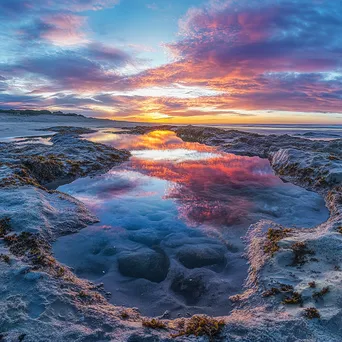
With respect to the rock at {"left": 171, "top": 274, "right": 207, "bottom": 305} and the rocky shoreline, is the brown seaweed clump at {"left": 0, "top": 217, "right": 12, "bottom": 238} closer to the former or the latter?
the rocky shoreline

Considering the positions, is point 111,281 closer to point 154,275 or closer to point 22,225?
point 154,275

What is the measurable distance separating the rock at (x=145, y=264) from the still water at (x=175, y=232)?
0.02 metres

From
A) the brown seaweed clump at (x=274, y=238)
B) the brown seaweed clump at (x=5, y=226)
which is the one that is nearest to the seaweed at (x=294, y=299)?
the brown seaweed clump at (x=274, y=238)

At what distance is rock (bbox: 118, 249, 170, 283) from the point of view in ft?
15.0

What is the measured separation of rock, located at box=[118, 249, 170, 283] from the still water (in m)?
0.02

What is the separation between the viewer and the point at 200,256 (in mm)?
5102

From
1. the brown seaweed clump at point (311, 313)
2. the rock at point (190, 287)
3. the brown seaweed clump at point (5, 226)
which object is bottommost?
the rock at point (190, 287)

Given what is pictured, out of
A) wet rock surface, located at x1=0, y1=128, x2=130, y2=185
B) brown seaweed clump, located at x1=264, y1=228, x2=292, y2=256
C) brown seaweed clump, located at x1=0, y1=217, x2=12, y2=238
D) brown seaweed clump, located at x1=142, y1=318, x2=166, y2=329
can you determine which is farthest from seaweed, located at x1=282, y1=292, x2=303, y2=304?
wet rock surface, located at x1=0, y1=128, x2=130, y2=185

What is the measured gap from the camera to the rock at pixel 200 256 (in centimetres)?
492

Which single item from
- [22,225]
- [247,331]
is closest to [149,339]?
[247,331]

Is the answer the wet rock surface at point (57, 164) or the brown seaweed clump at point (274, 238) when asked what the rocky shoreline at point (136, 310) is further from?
the wet rock surface at point (57, 164)

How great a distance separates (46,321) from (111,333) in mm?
817

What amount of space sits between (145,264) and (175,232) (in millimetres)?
1341

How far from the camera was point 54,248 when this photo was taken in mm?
5305
